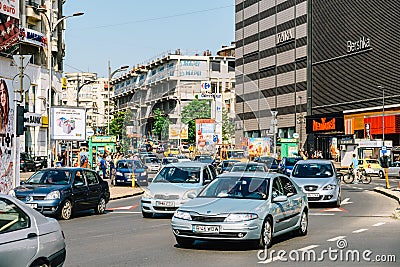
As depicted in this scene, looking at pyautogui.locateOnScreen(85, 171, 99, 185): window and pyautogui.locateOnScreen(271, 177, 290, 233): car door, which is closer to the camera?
pyautogui.locateOnScreen(271, 177, 290, 233): car door

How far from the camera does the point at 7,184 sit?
74.2 feet

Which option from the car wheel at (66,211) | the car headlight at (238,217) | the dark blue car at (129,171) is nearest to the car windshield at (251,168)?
the dark blue car at (129,171)

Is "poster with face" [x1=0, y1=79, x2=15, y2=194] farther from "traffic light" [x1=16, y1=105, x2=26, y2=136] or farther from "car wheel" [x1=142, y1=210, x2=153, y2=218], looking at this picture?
"car wheel" [x1=142, y1=210, x2=153, y2=218]

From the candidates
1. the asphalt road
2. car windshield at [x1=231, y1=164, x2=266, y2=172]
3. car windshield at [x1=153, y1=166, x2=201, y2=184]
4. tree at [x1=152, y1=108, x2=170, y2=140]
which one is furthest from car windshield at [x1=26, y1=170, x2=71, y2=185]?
tree at [x1=152, y1=108, x2=170, y2=140]

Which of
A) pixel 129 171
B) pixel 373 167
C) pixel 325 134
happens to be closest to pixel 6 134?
pixel 129 171

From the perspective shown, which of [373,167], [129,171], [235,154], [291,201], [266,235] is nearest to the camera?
[266,235]

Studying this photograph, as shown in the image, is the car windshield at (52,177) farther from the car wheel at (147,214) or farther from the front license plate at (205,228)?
the front license plate at (205,228)

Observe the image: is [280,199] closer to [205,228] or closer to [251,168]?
[205,228]

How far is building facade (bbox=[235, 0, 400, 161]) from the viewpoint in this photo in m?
79.2

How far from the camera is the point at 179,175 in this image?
20719 millimetres

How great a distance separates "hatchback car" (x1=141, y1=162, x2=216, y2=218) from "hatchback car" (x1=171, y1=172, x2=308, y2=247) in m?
5.01

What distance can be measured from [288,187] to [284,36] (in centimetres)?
8528

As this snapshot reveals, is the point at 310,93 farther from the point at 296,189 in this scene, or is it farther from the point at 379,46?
the point at 296,189

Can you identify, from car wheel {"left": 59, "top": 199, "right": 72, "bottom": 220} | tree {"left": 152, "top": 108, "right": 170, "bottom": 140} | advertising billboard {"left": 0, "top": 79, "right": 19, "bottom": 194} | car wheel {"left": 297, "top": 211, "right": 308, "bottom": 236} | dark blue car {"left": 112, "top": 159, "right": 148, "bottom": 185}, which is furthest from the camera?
dark blue car {"left": 112, "top": 159, "right": 148, "bottom": 185}
